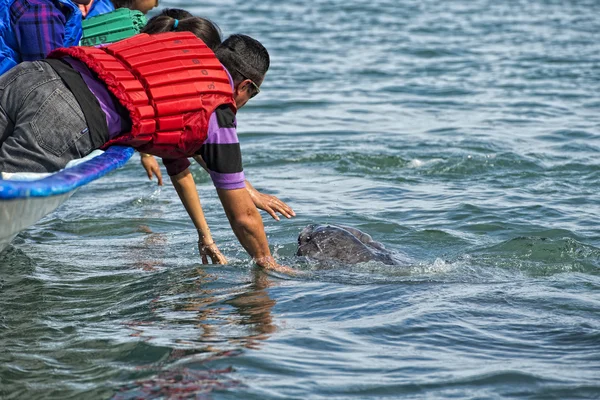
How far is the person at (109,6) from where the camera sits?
20.6 feet

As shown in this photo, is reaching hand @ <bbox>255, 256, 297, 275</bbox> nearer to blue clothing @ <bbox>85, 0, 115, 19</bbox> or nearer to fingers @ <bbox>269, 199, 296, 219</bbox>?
fingers @ <bbox>269, 199, 296, 219</bbox>

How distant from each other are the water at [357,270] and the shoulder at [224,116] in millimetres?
1064

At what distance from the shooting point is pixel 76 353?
468cm

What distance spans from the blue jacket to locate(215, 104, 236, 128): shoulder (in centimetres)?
127

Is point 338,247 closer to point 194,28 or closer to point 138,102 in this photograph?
point 194,28

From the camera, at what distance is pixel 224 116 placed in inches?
193

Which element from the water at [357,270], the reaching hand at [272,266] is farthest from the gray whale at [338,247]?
the reaching hand at [272,266]

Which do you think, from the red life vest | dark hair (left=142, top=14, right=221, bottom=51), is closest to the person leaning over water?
dark hair (left=142, top=14, right=221, bottom=51)

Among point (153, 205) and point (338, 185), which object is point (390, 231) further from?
point (153, 205)

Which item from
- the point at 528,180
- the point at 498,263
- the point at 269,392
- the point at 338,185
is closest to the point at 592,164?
the point at 528,180

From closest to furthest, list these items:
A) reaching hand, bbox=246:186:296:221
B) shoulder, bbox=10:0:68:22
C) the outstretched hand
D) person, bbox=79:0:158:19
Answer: shoulder, bbox=10:0:68:22
reaching hand, bbox=246:186:296:221
the outstretched hand
person, bbox=79:0:158:19

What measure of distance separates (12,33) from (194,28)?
3.72 ft

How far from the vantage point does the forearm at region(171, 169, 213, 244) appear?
5883 mm

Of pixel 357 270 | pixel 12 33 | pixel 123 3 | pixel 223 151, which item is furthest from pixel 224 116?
pixel 123 3
